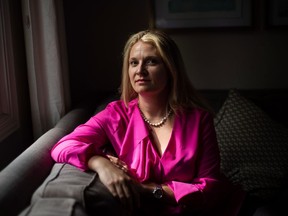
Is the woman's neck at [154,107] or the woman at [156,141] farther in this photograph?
the woman's neck at [154,107]

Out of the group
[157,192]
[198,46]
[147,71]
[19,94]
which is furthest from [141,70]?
[198,46]

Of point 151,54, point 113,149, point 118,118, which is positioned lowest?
point 113,149

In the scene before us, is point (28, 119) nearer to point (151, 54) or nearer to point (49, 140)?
point (49, 140)

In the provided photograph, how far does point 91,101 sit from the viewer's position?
2398 millimetres

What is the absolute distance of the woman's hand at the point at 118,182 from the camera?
4.31 feet

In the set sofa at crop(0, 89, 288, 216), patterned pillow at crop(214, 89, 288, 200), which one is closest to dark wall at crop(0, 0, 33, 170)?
sofa at crop(0, 89, 288, 216)

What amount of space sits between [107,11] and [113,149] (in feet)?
3.53

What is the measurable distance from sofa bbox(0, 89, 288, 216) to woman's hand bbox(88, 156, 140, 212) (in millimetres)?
257

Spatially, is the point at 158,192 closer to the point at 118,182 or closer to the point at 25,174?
the point at 118,182

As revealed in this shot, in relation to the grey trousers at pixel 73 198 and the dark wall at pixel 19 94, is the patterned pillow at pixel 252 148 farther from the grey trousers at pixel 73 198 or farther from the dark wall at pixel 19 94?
the dark wall at pixel 19 94

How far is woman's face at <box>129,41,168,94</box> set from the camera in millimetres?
1595

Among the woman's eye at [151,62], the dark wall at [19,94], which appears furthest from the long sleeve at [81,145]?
the dark wall at [19,94]

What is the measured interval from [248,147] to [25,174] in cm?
104

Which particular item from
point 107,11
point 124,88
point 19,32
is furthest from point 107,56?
point 124,88
